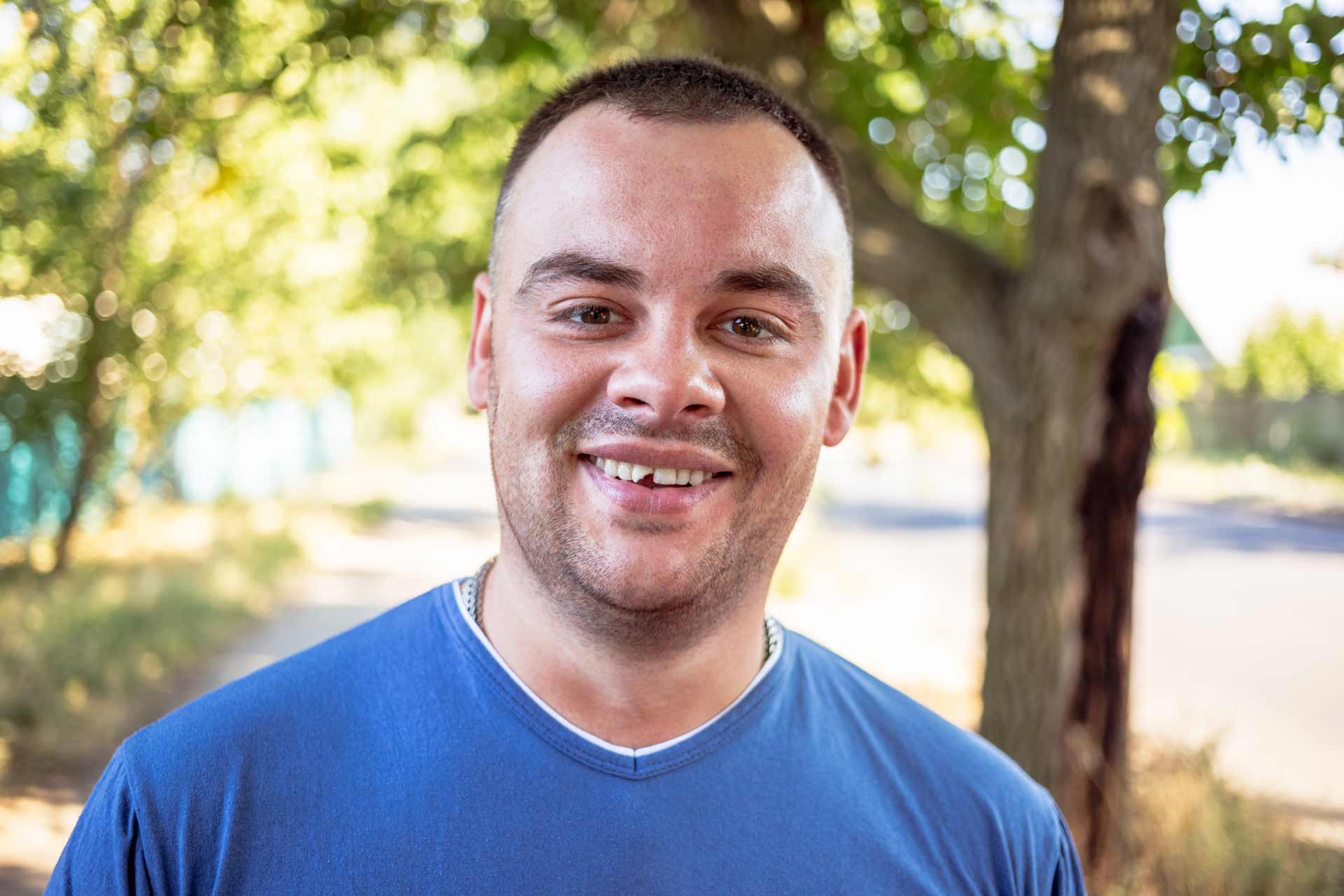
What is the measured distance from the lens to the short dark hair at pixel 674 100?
1738mm

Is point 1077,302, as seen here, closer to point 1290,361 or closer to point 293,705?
point 293,705

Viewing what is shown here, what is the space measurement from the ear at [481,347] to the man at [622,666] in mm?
83

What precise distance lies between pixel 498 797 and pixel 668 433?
1.78 ft

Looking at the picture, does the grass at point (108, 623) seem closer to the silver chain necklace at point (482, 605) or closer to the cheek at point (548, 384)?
the silver chain necklace at point (482, 605)

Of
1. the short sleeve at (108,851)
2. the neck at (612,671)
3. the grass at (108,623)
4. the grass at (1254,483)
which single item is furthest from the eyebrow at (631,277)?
the grass at (1254,483)

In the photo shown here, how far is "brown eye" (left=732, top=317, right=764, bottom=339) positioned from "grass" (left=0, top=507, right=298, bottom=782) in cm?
598

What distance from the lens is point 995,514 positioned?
442cm

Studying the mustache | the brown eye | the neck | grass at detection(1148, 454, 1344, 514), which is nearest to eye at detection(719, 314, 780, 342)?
the brown eye

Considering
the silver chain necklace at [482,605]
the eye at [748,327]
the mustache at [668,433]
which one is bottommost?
the silver chain necklace at [482,605]

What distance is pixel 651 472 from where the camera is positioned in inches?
63.8

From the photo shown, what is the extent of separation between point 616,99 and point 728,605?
787 mm

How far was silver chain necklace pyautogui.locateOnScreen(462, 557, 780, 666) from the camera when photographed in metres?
1.83

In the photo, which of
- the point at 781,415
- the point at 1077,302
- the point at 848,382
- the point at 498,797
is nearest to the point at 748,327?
the point at 781,415

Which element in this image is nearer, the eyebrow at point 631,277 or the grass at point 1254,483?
the eyebrow at point 631,277
